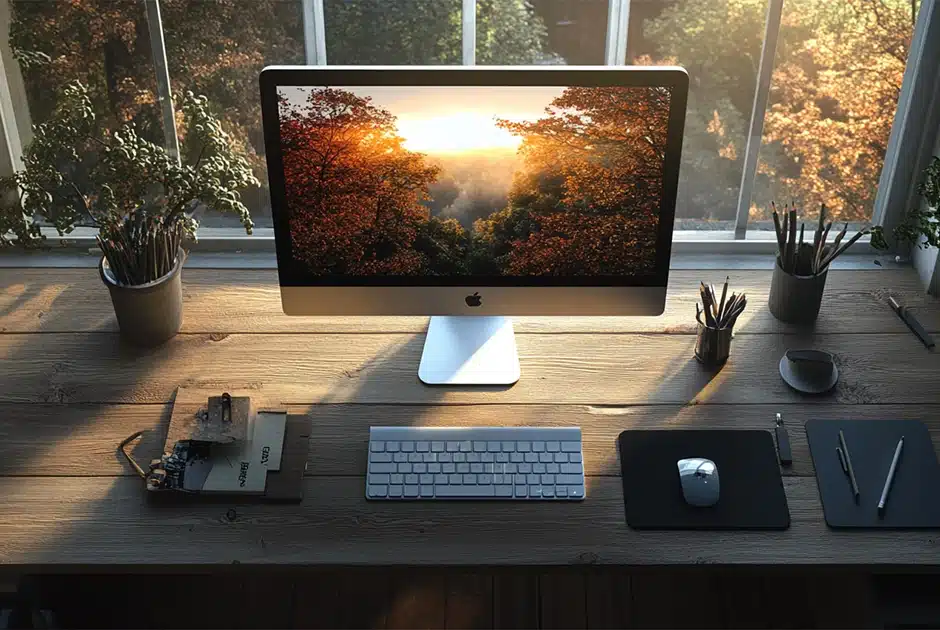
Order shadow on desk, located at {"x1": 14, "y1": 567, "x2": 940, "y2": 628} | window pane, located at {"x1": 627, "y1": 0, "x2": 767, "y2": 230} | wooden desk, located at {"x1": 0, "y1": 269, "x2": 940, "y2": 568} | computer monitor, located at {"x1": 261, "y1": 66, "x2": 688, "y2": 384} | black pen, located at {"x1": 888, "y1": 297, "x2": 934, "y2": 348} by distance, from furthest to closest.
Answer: window pane, located at {"x1": 627, "y1": 0, "x2": 767, "y2": 230}
shadow on desk, located at {"x1": 14, "y1": 567, "x2": 940, "y2": 628}
black pen, located at {"x1": 888, "y1": 297, "x2": 934, "y2": 348}
computer monitor, located at {"x1": 261, "y1": 66, "x2": 688, "y2": 384}
wooden desk, located at {"x1": 0, "y1": 269, "x2": 940, "y2": 568}

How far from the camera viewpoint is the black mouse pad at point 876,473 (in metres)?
1.38

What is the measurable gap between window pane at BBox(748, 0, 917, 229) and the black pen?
390mm

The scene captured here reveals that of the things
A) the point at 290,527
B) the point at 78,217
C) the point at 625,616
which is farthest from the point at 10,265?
the point at 625,616

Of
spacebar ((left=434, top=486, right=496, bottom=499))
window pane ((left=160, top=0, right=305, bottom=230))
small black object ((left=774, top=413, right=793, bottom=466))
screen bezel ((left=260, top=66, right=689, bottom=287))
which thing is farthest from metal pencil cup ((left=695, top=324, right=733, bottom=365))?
window pane ((left=160, top=0, right=305, bottom=230))

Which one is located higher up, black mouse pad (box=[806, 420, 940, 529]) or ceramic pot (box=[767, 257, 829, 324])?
ceramic pot (box=[767, 257, 829, 324])

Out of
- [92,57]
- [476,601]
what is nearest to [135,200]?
[92,57]

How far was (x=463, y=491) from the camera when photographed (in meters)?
1.43

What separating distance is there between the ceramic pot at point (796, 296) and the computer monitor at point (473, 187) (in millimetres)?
338

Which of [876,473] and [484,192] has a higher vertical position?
[484,192]

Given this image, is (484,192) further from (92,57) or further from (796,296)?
(92,57)

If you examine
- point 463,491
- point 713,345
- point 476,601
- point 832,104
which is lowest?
point 476,601

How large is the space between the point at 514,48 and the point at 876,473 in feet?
3.86

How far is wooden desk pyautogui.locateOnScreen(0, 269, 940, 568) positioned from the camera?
134cm

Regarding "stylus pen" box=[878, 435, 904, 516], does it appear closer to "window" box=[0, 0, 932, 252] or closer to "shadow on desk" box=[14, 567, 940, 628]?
"shadow on desk" box=[14, 567, 940, 628]
